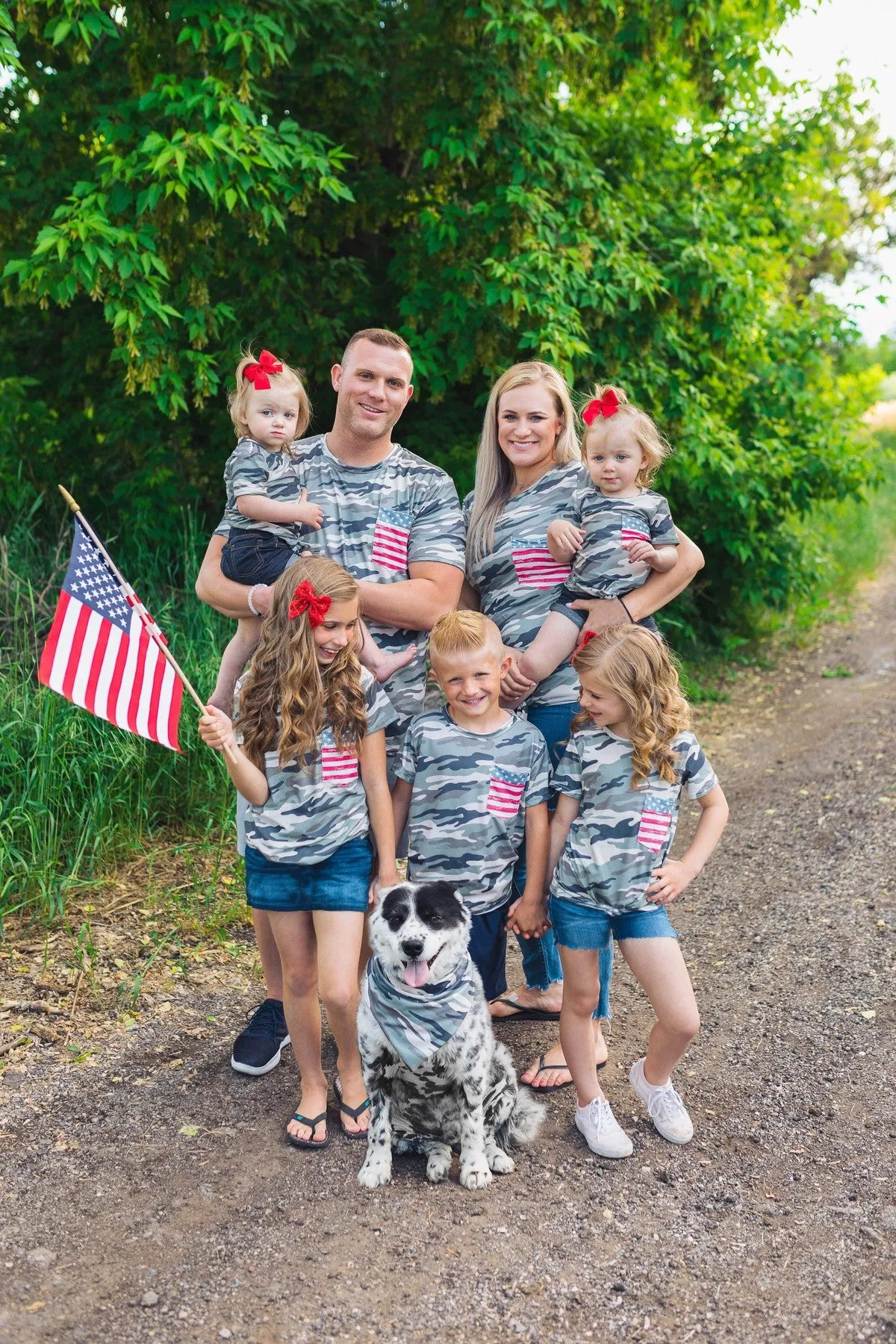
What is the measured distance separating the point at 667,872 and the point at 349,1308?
1.35 meters

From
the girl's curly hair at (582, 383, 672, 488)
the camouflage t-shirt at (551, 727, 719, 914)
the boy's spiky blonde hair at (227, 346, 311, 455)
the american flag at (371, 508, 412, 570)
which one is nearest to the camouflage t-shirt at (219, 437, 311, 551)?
the boy's spiky blonde hair at (227, 346, 311, 455)

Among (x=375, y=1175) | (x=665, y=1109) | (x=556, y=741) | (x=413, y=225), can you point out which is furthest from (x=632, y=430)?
(x=413, y=225)

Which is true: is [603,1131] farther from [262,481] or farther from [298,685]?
[262,481]

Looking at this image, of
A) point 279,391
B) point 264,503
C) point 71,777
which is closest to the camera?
point 264,503

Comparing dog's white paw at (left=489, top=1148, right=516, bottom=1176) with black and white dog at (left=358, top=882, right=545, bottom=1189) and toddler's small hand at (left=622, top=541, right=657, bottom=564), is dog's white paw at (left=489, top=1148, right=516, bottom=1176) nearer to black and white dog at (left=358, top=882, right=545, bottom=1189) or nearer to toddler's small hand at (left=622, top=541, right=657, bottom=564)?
black and white dog at (left=358, top=882, right=545, bottom=1189)

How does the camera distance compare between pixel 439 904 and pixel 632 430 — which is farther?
pixel 632 430

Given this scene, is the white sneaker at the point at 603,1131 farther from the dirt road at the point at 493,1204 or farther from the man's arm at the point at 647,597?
the man's arm at the point at 647,597

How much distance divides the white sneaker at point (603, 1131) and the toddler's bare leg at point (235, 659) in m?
1.67

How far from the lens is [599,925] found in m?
3.16

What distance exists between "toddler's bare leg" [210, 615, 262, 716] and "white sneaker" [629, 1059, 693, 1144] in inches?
67.8

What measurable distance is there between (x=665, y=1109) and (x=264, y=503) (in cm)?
218

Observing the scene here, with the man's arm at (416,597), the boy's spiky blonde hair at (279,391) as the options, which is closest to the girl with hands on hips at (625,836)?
the man's arm at (416,597)

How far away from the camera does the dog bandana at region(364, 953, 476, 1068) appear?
297 centimetres

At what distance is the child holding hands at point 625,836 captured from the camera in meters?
3.10
